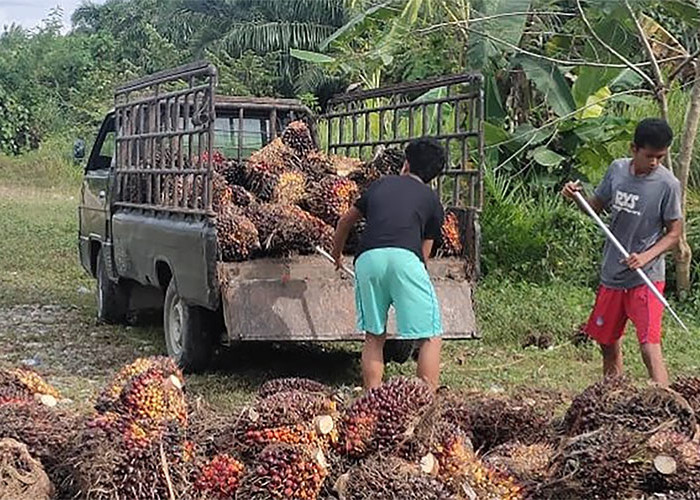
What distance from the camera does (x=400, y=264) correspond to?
5941 millimetres

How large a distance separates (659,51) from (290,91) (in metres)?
18.9

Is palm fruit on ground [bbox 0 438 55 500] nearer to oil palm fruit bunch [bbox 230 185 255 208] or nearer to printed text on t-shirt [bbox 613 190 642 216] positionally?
printed text on t-shirt [bbox 613 190 642 216]

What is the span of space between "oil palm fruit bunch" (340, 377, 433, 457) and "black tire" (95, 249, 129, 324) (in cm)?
634

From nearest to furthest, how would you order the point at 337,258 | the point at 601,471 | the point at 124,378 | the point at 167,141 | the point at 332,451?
the point at 601,471 < the point at 332,451 < the point at 124,378 < the point at 337,258 < the point at 167,141

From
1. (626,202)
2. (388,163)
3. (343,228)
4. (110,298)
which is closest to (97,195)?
(110,298)

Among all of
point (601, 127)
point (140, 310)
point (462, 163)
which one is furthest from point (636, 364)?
point (140, 310)

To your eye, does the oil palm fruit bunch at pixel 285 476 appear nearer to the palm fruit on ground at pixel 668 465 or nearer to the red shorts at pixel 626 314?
the palm fruit on ground at pixel 668 465

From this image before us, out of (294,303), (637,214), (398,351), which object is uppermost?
(637,214)

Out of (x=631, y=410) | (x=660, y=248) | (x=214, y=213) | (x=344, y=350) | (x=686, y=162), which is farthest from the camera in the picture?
(x=686, y=162)

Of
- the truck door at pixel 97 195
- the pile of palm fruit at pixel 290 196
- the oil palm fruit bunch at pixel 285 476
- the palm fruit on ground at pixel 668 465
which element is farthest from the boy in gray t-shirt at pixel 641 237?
the truck door at pixel 97 195

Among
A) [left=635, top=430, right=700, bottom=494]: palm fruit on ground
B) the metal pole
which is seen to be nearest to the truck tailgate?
the metal pole

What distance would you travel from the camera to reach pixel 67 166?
28.4 metres

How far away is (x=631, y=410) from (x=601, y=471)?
332 millimetres

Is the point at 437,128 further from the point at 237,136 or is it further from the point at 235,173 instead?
the point at 237,136
